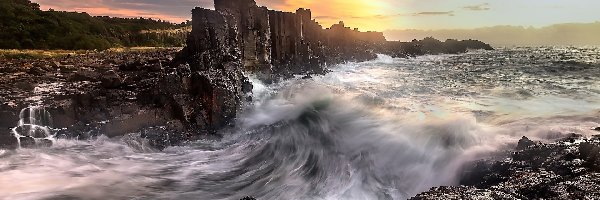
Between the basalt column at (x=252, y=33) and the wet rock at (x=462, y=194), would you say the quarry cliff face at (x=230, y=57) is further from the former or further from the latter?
the wet rock at (x=462, y=194)

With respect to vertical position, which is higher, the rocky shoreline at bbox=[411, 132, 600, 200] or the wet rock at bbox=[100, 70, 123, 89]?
the wet rock at bbox=[100, 70, 123, 89]

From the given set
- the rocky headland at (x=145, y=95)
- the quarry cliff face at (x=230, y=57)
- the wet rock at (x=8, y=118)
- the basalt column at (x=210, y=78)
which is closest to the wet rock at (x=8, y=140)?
the rocky headland at (x=145, y=95)

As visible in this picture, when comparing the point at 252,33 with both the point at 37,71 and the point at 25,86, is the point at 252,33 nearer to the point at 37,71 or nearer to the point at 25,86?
the point at 37,71

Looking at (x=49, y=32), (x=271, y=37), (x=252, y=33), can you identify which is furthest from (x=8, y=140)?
(x=49, y=32)

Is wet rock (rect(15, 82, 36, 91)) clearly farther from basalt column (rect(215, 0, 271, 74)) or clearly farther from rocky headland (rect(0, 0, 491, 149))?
basalt column (rect(215, 0, 271, 74))

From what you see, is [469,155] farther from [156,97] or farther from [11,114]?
[11,114]

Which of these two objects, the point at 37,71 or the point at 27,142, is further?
the point at 37,71

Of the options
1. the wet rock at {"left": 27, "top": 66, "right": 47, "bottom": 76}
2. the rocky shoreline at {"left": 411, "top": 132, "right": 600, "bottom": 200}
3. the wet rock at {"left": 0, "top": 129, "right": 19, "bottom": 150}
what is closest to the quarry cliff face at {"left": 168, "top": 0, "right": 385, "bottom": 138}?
the wet rock at {"left": 0, "top": 129, "right": 19, "bottom": 150}

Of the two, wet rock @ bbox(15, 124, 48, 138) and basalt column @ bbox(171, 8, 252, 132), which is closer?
wet rock @ bbox(15, 124, 48, 138)

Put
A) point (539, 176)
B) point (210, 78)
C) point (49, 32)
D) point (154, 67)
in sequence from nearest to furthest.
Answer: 1. point (539, 176)
2. point (210, 78)
3. point (154, 67)
4. point (49, 32)

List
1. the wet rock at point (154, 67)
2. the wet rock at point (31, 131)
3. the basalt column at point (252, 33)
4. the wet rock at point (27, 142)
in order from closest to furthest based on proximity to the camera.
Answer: the wet rock at point (27, 142), the wet rock at point (31, 131), the wet rock at point (154, 67), the basalt column at point (252, 33)

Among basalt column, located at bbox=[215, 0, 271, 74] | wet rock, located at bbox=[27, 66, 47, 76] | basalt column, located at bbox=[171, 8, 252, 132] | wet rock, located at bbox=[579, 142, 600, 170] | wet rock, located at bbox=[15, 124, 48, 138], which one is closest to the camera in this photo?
wet rock, located at bbox=[579, 142, 600, 170]

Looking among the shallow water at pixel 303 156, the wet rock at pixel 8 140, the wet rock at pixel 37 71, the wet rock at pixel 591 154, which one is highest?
the wet rock at pixel 37 71

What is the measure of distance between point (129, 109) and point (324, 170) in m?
6.84
